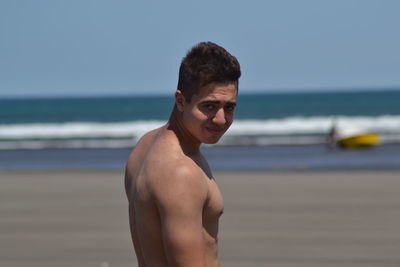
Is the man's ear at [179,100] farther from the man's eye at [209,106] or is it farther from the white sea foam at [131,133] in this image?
the white sea foam at [131,133]

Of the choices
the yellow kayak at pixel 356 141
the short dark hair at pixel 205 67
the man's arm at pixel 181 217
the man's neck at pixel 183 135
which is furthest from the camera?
the yellow kayak at pixel 356 141

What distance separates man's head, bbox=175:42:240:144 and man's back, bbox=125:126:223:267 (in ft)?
0.30

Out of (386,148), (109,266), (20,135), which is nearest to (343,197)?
(109,266)

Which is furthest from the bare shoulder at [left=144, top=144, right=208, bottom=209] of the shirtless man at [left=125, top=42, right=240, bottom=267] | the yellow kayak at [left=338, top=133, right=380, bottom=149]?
the yellow kayak at [left=338, top=133, right=380, bottom=149]

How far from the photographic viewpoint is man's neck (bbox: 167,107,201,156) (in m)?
2.70

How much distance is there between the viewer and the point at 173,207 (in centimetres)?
249

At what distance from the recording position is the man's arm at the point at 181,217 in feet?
8.16

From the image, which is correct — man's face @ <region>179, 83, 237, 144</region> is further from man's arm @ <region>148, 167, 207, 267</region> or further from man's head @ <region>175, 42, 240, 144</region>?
man's arm @ <region>148, 167, 207, 267</region>

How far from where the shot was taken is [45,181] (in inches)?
646

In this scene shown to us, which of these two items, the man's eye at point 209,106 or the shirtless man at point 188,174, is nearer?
the shirtless man at point 188,174

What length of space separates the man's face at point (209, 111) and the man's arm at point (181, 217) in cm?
17

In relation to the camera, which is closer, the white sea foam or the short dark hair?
the short dark hair

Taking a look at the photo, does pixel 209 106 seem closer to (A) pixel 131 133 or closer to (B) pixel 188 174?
(B) pixel 188 174

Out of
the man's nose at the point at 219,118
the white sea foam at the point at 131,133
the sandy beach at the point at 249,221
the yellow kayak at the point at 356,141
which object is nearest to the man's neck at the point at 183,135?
the man's nose at the point at 219,118
